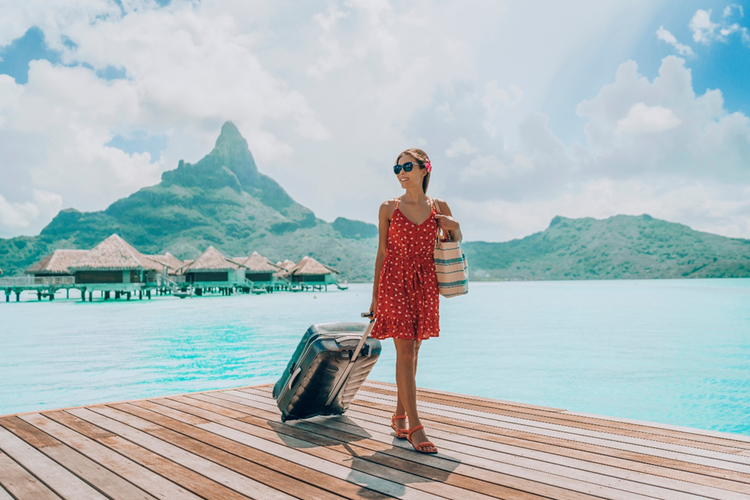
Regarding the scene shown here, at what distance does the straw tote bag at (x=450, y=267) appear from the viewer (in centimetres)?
320

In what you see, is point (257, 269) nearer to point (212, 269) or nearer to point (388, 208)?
point (212, 269)

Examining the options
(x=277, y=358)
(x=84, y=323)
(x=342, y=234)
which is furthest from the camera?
(x=342, y=234)

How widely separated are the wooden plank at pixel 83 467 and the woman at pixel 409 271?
4.74ft

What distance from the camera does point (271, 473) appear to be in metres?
2.65

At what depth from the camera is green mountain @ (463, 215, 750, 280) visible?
135 meters

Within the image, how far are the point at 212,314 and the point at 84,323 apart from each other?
6423 mm

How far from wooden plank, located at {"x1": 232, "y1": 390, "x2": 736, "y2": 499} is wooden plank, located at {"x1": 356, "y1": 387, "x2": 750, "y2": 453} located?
2.40 feet

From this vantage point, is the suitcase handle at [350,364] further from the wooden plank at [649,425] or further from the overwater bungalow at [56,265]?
the overwater bungalow at [56,265]

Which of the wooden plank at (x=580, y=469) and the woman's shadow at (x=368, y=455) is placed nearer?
the wooden plank at (x=580, y=469)

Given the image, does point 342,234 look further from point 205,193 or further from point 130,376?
point 130,376

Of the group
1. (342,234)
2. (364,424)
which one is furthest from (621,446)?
(342,234)

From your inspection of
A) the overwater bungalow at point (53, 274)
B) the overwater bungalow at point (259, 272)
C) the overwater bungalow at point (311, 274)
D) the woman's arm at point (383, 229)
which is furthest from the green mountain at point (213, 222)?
the woman's arm at point (383, 229)

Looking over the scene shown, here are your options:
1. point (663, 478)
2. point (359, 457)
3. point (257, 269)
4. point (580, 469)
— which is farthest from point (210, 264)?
point (663, 478)

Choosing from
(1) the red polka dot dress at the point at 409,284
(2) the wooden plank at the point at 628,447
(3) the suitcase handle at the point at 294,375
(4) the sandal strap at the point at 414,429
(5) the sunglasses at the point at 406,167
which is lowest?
(2) the wooden plank at the point at 628,447
